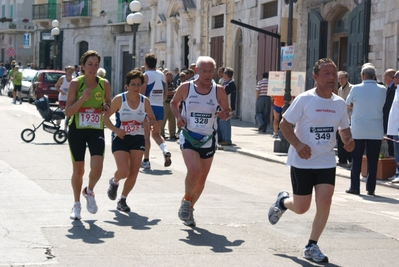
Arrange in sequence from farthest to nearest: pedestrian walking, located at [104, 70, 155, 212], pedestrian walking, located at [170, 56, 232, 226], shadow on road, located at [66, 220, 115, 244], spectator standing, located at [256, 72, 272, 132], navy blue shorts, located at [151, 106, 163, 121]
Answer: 1. spectator standing, located at [256, 72, 272, 132]
2. navy blue shorts, located at [151, 106, 163, 121]
3. pedestrian walking, located at [104, 70, 155, 212]
4. pedestrian walking, located at [170, 56, 232, 226]
5. shadow on road, located at [66, 220, 115, 244]

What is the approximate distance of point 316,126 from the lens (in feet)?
24.8

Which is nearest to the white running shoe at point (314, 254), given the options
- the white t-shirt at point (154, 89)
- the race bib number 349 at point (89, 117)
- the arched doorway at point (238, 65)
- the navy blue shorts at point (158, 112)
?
the race bib number 349 at point (89, 117)

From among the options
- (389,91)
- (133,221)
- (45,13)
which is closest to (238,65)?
(389,91)

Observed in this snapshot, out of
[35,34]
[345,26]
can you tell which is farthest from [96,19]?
[345,26]

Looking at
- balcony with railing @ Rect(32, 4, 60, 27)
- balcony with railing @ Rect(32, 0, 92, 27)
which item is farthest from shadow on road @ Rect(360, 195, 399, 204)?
balcony with railing @ Rect(32, 4, 60, 27)

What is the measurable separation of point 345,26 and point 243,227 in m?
14.0

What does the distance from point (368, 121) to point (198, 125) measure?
157 inches

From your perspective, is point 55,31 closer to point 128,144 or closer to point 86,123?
point 128,144

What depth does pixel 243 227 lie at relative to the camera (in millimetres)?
8922

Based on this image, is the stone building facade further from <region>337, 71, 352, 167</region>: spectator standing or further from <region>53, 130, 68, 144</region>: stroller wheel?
<region>53, 130, 68, 144</region>: stroller wheel

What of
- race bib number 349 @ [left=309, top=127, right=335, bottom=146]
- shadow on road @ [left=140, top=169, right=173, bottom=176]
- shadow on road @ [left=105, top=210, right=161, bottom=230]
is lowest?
shadow on road @ [left=140, top=169, right=173, bottom=176]

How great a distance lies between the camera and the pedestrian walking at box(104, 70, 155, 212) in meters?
9.80

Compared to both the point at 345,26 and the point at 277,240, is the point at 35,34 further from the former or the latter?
the point at 277,240

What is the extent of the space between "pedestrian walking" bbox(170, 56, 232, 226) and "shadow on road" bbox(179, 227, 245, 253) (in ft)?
1.27
